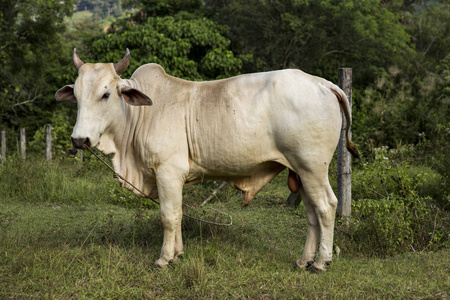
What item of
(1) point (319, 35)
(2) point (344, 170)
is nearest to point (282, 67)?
(1) point (319, 35)

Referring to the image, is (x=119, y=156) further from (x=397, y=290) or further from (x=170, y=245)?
(x=397, y=290)

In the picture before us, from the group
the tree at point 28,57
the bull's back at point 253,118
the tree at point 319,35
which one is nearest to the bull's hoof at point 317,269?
the bull's back at point 253,118

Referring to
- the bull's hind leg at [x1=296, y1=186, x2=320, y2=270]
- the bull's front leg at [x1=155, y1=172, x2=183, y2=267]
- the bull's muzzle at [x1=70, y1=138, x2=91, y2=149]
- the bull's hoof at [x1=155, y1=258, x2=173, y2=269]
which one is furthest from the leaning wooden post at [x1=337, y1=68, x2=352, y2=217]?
the bull's muzzle at [x1=70, y1=138, x2=91, y2=149]

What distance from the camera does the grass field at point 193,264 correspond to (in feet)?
13.0

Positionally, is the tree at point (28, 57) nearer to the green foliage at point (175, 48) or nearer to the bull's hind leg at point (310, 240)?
the green foliage at point (175, 48)

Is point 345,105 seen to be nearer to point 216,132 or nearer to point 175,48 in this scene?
point 216,132

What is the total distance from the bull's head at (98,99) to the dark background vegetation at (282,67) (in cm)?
130

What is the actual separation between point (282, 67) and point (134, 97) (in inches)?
475

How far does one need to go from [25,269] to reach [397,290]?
304 centimetres

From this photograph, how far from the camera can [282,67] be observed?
16.0 metres

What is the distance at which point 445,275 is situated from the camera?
427 centimetres

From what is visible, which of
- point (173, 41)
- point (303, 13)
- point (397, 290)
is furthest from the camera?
point (303, 13)

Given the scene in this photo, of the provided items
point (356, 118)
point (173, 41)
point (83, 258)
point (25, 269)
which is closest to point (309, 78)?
point (83, 258)

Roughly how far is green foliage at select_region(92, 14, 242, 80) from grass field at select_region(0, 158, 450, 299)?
25.2 ft
